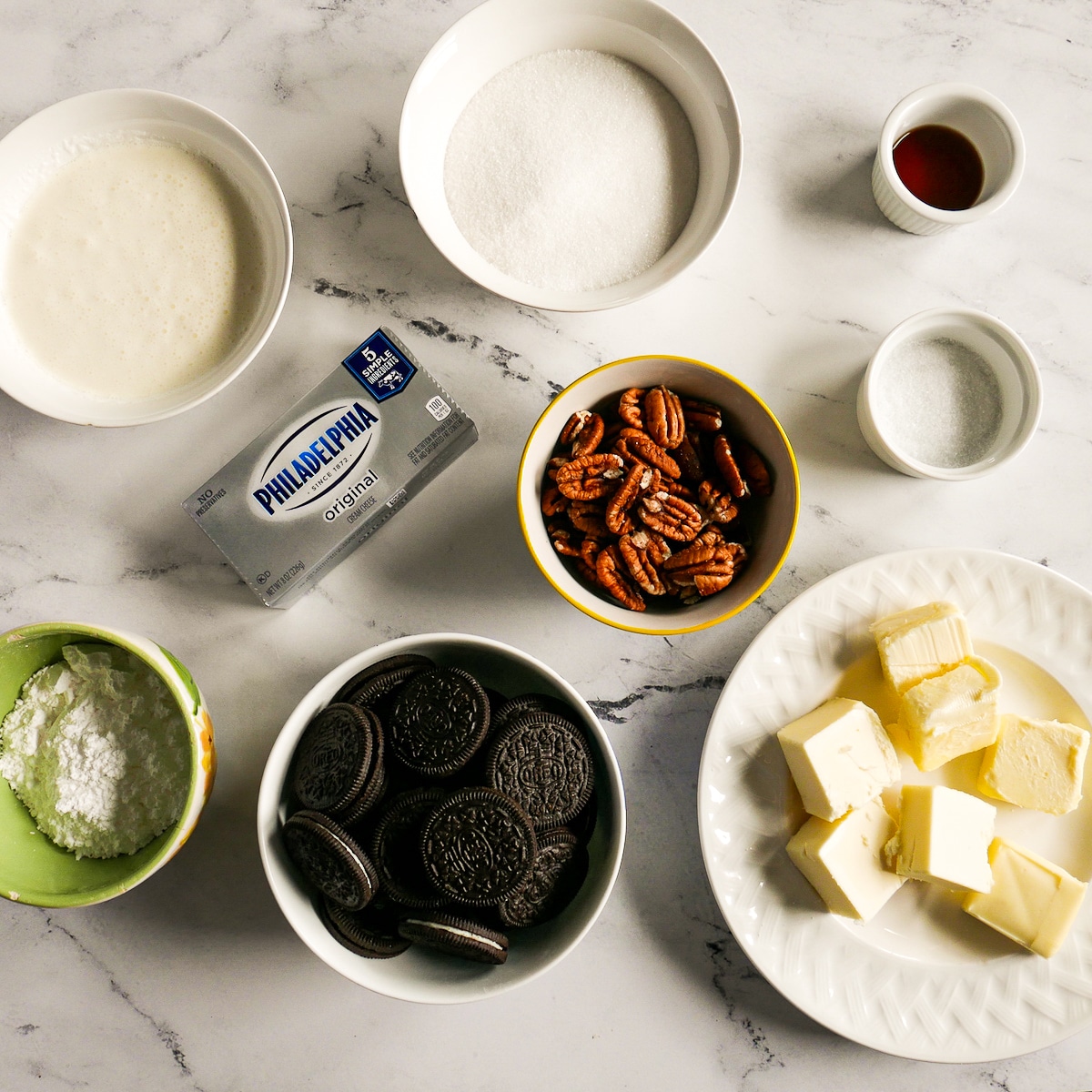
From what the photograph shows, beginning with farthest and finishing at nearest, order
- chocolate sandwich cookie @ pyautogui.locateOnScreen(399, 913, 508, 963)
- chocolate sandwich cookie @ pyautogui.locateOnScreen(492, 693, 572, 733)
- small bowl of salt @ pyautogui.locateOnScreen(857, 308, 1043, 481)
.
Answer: small bowl of salt @ pyautogui.locateOnScreen(857, 308, 1043, 481) → chocolate sandwich cookie @ pyautogui.locateOnScreen(492, 693, 572, 733) → chocolate sandwich cookie @ pyautogui.locateOnScreen(399, 913, 508, 963)

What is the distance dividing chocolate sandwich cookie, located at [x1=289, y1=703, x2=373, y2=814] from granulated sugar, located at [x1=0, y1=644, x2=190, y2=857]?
7.0 inches

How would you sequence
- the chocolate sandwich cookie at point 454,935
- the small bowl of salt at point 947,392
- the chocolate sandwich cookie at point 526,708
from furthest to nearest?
the small bowl of salt at point 947,392 → the chocolate sandwich cookie at point 526,708 → the chocolate sandwich cookie at point 454,935

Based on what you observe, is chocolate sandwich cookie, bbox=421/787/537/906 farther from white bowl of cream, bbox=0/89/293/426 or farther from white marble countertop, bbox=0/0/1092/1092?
white bowl of cream, bbox=0/89/293/426

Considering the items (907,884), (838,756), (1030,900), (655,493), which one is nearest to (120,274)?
(655,493)

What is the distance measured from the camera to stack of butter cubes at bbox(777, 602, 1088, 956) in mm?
1007

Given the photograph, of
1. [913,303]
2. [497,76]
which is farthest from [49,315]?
[913,303]

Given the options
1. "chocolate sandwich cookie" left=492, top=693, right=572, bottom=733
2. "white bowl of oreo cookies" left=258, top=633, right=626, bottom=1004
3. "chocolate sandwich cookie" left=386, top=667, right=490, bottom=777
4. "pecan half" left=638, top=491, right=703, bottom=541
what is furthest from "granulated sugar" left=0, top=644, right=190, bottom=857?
"pecan half" left=638, top=491, right=703, bottom=541

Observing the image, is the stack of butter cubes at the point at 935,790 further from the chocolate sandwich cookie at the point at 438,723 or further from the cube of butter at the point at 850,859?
the chocolate sandwich cookie at the point at 438,723

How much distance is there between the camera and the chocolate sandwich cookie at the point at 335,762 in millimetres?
917

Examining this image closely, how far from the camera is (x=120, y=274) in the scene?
3.49ft

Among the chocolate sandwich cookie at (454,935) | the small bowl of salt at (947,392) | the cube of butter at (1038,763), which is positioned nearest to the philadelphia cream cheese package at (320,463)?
the chocolate sandwich cookie at (454,935)

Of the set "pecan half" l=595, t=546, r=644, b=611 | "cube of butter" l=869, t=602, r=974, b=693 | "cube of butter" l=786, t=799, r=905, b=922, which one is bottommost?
"cube of butter" l=786, t=799, r=905, b=922

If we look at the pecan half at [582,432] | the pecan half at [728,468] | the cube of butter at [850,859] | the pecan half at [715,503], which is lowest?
the cube of butter at [850,859]

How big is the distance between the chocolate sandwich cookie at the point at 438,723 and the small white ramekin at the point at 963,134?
0.90 m
